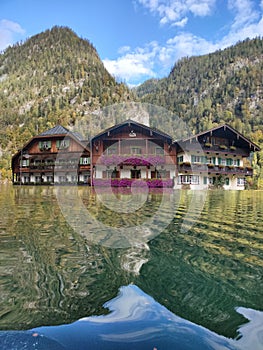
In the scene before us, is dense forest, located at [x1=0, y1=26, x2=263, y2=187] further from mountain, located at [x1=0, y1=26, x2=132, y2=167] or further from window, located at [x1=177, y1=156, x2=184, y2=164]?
window, located at [x1=177, y1=156, x2=184, y2=164]

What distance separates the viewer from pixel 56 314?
216 cm

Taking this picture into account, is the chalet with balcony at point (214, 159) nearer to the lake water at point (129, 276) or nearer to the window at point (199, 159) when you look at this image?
the window at point (199, 159)

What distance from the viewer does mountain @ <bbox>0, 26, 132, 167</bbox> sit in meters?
93.6

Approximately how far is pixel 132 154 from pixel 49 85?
322 ft

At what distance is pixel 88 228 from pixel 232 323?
3796mm

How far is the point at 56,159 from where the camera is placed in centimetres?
3919

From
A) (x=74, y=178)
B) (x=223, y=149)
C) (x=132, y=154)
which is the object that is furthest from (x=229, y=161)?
(x=74, y=178)

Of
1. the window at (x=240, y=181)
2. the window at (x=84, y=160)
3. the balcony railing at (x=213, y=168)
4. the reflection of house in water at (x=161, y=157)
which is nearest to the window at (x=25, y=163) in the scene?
the reflection of house in water at (x=161, y=157)

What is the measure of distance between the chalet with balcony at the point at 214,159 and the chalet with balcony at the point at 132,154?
152 cm

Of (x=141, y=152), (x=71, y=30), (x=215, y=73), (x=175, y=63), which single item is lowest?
(x=141, y=152)

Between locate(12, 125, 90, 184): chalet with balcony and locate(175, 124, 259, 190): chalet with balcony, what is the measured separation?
11292 millimetres

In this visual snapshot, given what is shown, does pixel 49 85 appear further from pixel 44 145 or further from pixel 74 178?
pixel 74 178

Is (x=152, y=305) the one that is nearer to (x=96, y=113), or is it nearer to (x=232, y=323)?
(x=232, y=323)

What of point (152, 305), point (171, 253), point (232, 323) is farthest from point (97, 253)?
point (232, 323)
